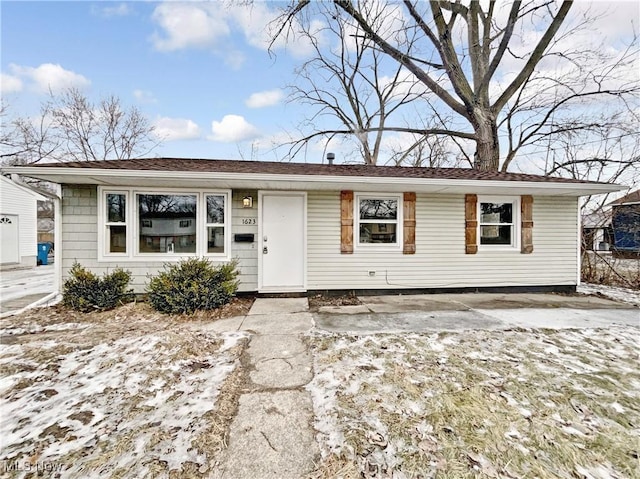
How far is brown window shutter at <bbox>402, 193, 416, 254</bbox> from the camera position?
254 inches

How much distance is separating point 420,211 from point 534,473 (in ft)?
17.2

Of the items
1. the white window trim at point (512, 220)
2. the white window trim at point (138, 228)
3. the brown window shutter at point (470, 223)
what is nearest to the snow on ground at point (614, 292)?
the white window trim at point (512, 220)

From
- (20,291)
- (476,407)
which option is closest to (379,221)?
(476,407)

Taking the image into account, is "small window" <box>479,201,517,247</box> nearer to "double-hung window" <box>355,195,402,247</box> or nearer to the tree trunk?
"double-hung window" <box>355,195,402,247</box>

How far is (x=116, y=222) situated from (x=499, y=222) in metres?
7.96

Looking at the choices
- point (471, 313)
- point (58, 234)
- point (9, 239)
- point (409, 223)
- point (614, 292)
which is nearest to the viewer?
point (471, 313)

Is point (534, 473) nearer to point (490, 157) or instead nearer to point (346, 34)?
point (490, 157)

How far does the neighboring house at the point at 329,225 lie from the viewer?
570 centimetres

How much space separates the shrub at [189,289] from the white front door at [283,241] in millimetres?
1106

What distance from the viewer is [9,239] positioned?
12141mm

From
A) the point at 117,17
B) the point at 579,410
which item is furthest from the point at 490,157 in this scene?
the point at 117,17

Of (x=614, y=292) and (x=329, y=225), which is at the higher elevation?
(x=329, y=225)

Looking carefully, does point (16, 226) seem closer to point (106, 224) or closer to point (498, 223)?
point (106, 224)

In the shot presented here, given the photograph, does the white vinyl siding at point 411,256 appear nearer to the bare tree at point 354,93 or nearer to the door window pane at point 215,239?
the door window pane at point 215,239
